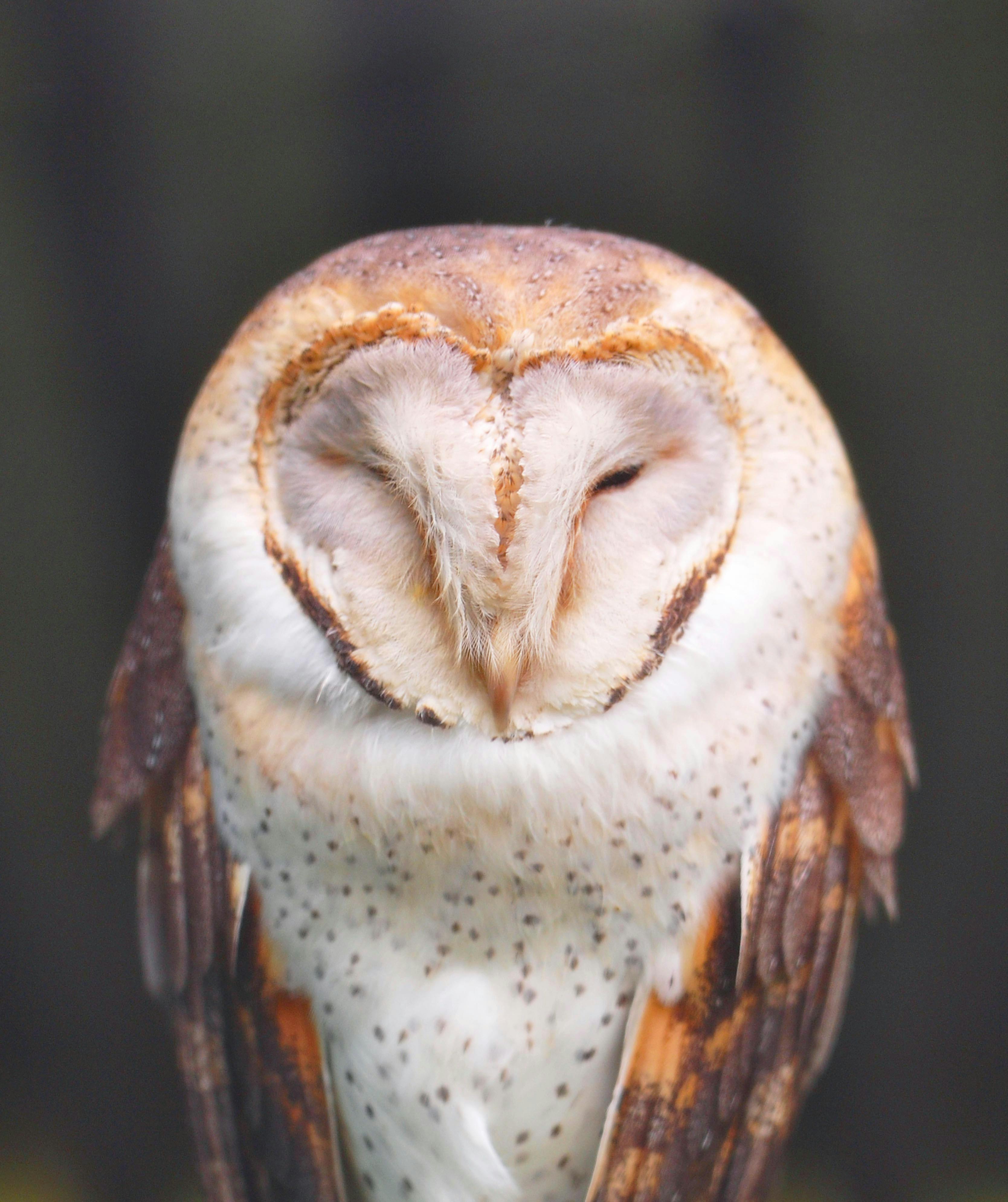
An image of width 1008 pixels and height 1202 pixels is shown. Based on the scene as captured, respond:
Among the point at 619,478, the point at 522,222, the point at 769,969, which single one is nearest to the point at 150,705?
the point at 619,478

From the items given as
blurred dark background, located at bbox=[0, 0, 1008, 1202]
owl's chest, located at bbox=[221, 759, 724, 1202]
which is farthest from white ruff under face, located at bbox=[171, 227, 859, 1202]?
blurred dark background, located at bbox=[0, 0, 1008, 1202]

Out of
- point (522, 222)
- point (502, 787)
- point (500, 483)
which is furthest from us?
point (522, 222)

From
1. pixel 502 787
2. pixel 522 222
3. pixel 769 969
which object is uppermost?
pixel 522 222

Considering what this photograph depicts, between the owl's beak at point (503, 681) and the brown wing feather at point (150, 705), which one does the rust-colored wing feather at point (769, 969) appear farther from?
the brown wing feather at point (150, 705)

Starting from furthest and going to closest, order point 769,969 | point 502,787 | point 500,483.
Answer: point 769,969 → point 502,787 → point 500,483

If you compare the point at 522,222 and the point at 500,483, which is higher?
the point at 522,222

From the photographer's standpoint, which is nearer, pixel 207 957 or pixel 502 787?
pixel 502 787

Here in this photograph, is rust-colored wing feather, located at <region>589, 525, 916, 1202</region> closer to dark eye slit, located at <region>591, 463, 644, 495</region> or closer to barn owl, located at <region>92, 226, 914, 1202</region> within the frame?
barn owl, located at <region>92, 226, 914, 1202</region>

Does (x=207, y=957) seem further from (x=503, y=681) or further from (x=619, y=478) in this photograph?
(x=619, y=478)
